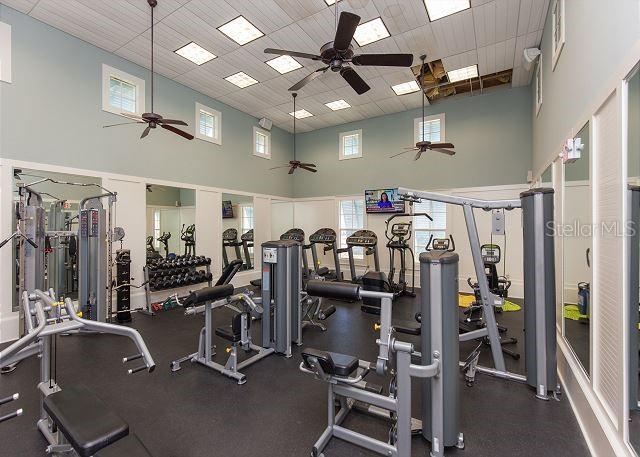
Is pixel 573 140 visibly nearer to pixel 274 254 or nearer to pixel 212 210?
pixel 274 254

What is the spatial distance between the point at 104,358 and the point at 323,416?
2.72m

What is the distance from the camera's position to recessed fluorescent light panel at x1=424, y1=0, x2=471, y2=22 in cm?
397

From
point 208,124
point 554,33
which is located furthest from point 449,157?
point 208,124

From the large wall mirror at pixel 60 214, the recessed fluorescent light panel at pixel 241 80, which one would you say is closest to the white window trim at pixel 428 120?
the recessed fluorescent light panel at pixel 241 80

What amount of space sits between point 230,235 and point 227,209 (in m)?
0.64

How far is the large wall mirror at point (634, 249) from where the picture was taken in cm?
151

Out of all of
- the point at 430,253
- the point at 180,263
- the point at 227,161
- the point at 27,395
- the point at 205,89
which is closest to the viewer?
the point at 430,253

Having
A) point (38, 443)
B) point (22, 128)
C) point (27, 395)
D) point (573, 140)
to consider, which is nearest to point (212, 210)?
point (22, 128)

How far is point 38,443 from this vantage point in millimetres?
2084

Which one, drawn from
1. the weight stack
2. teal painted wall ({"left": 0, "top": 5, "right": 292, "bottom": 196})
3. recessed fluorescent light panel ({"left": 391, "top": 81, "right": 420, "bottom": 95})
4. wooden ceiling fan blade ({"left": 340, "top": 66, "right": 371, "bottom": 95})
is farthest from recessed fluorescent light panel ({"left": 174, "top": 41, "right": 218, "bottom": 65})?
recessed fluorescent light panel ({"left": 391, "top": 81, "right": 420, "bottom": 95})

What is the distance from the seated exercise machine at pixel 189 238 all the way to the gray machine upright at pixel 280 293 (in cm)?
345

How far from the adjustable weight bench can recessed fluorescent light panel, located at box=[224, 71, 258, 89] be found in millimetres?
5808

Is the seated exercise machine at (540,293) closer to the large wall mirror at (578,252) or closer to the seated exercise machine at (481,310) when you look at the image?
the large wall mirror at (578,252)

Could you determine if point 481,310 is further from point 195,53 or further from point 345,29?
point 195,53
